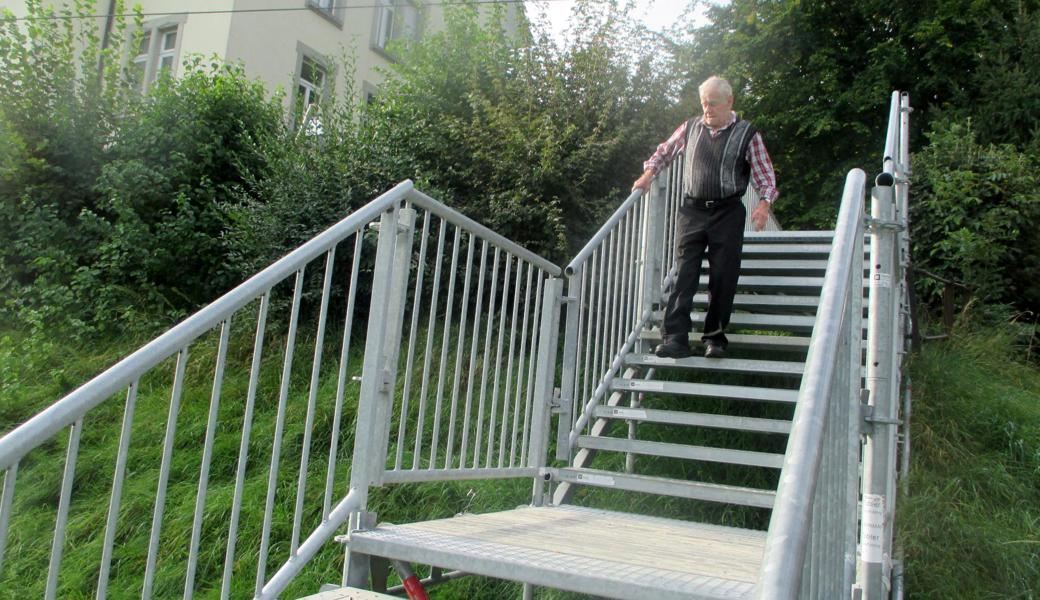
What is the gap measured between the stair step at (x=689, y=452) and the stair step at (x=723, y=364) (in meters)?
0.45

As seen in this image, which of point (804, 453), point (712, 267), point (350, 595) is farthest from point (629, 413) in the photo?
point (804, 453)

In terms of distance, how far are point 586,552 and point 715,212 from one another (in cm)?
242

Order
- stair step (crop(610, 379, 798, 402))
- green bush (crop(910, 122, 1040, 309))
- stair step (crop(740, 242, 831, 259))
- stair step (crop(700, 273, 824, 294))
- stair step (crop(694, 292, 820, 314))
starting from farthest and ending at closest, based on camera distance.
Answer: green bush (crop(910, 122, 1040, 309))
stair step (crop(740, 242, 831, 259))
stair step (crop(700, 273, 824, 294))
stair step (crop(694, 292, 820, 314))
stair step (crop(610, 379, 798, 402))

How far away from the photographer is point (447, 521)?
2689 millimetres

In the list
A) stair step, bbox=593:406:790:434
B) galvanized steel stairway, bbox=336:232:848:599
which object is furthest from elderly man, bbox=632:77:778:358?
stair step, bbox=593:406:790:434

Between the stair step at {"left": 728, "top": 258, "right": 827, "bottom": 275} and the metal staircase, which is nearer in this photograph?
the metal staircase

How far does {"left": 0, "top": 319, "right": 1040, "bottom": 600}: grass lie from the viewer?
350cm

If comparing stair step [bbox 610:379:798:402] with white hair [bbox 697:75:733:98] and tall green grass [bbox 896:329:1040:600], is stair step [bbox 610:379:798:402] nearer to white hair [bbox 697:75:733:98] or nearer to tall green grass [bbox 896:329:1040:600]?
tall green grass [bbox 896:329:1040:600]

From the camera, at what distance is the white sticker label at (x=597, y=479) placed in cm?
347

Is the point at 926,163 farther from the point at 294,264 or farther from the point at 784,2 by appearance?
the point at 294,264

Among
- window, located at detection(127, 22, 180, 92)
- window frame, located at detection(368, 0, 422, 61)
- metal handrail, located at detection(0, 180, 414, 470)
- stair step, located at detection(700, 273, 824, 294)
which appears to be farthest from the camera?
window frame, located at detection(368, 0, 422, 61)

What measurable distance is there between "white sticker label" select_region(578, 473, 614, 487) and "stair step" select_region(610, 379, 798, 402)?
2.29ft

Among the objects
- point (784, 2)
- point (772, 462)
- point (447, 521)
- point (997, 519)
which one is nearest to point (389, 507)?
point (447, 521)

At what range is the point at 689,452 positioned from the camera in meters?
3.65
